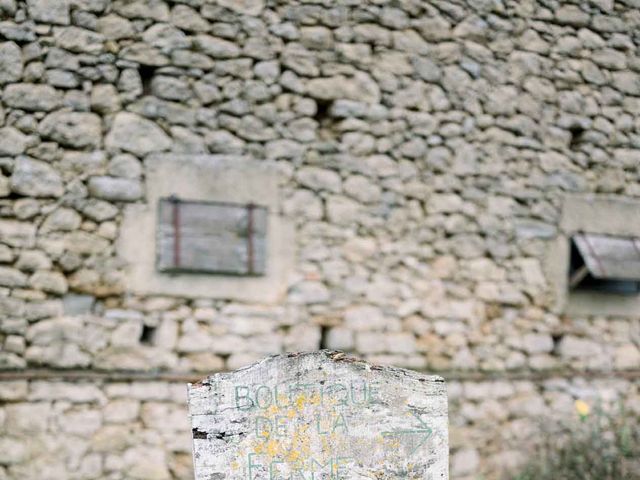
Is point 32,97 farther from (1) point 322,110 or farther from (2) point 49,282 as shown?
(1) point 322,110

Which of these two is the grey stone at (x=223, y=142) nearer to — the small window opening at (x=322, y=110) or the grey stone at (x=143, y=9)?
the small window opening at (x=322, y=110)

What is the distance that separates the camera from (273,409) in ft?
9.66

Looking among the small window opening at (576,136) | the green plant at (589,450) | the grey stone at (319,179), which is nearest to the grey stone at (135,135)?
the grey stone at (319,179)

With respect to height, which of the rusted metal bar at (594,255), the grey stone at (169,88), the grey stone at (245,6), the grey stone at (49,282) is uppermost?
the grey stone at (245,6)

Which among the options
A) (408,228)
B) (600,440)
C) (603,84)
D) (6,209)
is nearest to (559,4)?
(603,84)

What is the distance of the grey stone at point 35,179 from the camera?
4.70 m

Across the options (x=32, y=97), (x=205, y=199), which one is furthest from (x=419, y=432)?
(x=32, y=97)

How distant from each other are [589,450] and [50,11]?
435cm

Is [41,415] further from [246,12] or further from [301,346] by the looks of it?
[246,12]

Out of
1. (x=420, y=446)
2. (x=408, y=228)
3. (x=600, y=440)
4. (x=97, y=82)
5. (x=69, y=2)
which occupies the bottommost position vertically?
(x=600, y=440)

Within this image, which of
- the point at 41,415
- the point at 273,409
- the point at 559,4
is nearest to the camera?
the point at 273,409

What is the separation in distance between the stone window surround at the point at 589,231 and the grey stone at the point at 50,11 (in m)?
3.53

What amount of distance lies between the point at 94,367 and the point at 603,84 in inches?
161

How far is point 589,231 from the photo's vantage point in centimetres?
592
